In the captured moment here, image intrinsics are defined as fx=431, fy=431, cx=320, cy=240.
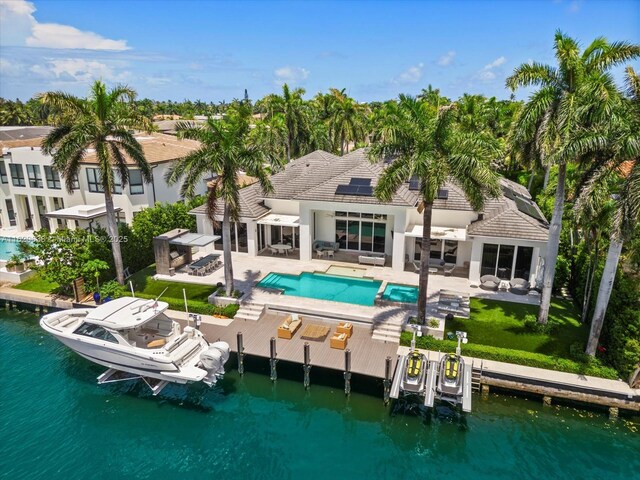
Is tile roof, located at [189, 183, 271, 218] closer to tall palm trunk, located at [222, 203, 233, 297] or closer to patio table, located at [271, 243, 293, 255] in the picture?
patio table, located at [271, 243, 293, 255]

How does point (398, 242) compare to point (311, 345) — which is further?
point (398, 242)

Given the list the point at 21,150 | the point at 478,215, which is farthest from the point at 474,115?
the point at 21,150

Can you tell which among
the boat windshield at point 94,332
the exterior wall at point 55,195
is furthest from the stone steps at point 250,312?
the exterior wall at point 55,195

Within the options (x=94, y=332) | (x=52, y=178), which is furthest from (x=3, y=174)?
(x=94, y=332)

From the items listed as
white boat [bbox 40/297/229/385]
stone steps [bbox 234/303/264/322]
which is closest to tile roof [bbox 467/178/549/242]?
stone steps [bbox 234/303/264/322]

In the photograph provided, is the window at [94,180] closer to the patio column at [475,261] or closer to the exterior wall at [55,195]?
the exterior wall at [55,195]

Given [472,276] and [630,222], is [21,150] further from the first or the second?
[630,222]

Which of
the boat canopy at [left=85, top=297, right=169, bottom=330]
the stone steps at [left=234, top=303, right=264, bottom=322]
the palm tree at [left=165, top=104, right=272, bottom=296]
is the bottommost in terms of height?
the stone steps at [left=234, top=303, right=264, bottom=322]

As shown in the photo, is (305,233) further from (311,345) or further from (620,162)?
(620,162)
